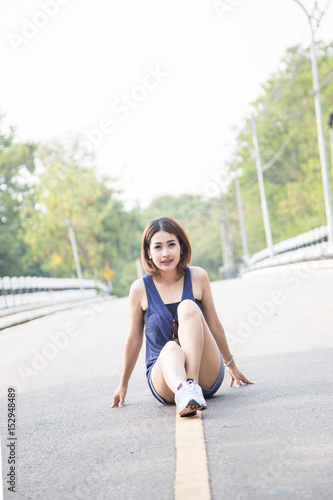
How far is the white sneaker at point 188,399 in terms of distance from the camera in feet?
13.9

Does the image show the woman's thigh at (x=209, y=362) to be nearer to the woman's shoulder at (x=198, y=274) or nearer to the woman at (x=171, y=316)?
the woman at (x=171, y=316)

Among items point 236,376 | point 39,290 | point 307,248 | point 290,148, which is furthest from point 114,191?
point 236,376

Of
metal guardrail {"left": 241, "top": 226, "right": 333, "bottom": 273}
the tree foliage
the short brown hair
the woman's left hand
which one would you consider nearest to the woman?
the short brown hair

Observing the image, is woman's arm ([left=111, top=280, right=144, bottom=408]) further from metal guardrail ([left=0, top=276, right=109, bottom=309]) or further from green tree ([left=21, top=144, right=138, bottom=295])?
green tree ([left=21, top=144, right=138, bottom=295])

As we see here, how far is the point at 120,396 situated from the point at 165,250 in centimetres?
104

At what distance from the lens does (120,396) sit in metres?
5.12

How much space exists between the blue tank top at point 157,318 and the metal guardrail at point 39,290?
19092mm

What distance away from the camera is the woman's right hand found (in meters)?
5.11

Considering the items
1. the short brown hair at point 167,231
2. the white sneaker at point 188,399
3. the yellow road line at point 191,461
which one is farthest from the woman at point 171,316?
the yellow road line at point 191,461

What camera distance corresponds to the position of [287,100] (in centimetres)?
6762

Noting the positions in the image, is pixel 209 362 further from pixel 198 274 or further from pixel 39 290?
pixel 39 290

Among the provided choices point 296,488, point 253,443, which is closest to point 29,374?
point 253,443

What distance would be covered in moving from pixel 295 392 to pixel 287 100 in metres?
65.1

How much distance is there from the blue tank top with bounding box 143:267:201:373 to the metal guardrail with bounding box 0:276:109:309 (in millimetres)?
19092
